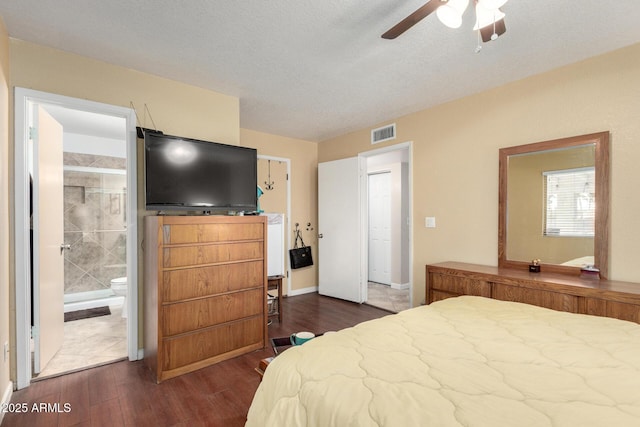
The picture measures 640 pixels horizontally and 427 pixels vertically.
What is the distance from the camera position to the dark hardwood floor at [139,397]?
188cm

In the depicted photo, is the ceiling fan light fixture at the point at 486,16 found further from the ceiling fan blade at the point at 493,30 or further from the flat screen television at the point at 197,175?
the flat screen television at the point at 197,175

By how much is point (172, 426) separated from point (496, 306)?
209 centimetres

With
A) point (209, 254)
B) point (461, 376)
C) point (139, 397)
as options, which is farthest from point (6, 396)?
point (461, 376)

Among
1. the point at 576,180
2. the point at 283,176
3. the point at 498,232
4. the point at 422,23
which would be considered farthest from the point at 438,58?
the point at 283,176

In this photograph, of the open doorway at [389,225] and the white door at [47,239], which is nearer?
the white door at [47,239]

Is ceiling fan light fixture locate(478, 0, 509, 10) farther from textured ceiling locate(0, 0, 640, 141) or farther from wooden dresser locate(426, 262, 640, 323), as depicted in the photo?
wooden dresser locate(426, 262, 640, 323)

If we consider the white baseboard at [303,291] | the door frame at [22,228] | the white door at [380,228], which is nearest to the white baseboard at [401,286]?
the white door at [380,228]

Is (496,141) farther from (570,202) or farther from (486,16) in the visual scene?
(486,16)

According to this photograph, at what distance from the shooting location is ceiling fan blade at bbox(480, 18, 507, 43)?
5.20 ft

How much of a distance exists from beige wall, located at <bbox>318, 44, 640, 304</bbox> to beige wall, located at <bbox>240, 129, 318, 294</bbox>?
1085 millimetres

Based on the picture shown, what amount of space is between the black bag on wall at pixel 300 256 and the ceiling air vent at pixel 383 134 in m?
1.86

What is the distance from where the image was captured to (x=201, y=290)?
8.26 ft

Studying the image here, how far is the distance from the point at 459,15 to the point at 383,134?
2598 millimetres

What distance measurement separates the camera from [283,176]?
4738mm
